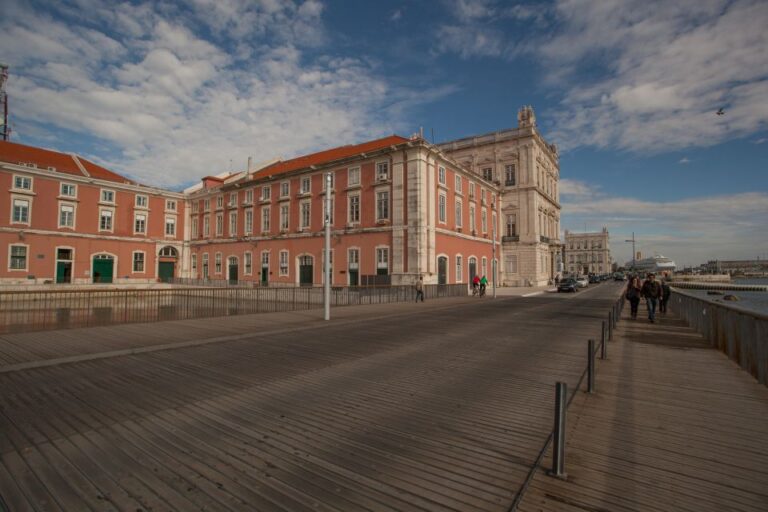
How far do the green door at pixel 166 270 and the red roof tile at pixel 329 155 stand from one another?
54.0 feet

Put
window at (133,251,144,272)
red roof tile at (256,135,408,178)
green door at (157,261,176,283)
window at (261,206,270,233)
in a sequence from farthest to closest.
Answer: green door at (157,261,176,283) < window at (133,251,144,272) < window at (261,206,270,233) < red roof tile at (256,135,408,178)

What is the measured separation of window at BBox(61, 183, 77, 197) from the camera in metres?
38.2

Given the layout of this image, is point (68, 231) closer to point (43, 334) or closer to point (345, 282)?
point (345, 282)

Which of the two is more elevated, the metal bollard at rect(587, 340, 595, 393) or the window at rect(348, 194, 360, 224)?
the window at rect(348, 194, 360, 224)

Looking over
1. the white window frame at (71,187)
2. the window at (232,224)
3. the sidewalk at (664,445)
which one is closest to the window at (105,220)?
the white window frame at (71,187)

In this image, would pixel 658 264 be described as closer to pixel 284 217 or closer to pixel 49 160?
pixel 284 217

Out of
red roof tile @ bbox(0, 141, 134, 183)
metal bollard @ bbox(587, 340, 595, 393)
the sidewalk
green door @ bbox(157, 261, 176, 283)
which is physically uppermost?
red roof tile @ bbox(0, 141, 134, 183)

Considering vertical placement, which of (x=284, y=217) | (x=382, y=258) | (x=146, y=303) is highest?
(x=284, y=217)

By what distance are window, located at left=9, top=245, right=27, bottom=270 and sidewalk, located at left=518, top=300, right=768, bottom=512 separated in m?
48.9

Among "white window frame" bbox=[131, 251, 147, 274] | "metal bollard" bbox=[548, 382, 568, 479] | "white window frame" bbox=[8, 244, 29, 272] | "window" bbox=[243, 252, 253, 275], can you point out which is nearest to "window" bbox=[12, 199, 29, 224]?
"white window frame" bbox=[8, 244, 29, 272]

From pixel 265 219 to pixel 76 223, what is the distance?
19.8 meters

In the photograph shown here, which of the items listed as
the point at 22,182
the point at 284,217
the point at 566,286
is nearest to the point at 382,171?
the point at 284,217

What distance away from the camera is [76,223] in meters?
38.9

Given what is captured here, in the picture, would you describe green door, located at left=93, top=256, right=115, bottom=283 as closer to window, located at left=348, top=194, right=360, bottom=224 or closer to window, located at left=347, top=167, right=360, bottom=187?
window, located at left=348, top=194, right=360, bottom=224
